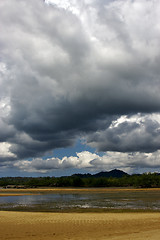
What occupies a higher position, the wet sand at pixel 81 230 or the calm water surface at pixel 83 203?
the wet sand at pixel 81 230

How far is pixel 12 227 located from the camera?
22.0m

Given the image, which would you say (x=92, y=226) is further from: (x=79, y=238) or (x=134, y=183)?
(x=134, y=183)

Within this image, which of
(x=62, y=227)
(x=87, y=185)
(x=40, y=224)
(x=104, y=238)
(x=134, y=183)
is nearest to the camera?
(x=104, y=238)

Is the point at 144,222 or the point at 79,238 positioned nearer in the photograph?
the point at 79,238

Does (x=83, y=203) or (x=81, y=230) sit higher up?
(x=81, y=230)

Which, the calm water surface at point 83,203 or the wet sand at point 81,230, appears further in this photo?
the calm water surface at point 83,203

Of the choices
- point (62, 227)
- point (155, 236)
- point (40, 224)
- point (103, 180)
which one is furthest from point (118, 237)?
point (103, 180)

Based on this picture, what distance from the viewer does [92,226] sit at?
2198cm

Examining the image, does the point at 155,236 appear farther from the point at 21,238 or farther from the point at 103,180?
the point at 103,180

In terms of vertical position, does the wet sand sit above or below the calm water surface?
above

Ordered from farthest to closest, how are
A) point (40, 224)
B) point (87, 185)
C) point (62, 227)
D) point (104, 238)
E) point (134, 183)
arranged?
point (87, 185) < point (134, 183) < point (40, 224) < point (62, 227) < point (104, 238)

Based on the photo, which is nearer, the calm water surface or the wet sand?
the wet sand

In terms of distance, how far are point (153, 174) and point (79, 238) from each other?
525 feet

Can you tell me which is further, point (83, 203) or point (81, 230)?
point (83, 203)
